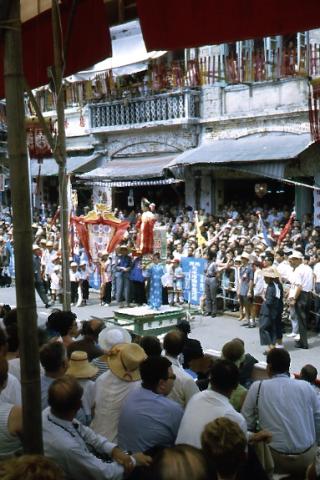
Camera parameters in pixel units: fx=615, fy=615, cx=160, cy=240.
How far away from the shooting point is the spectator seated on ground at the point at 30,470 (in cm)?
216

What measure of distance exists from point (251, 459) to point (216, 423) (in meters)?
0.76

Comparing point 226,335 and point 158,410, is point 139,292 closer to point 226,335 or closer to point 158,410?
point 226,335

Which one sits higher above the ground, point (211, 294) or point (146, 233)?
point (146, 233)

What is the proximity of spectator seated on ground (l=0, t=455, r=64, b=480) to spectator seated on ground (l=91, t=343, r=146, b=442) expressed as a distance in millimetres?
2081

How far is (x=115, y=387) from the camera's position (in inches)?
176

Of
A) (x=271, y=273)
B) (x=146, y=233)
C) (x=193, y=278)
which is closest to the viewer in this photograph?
(x=271, y=273)

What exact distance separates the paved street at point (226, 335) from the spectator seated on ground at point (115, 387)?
5.50 m

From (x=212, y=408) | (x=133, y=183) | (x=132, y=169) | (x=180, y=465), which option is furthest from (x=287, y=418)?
(x=132, y=169)

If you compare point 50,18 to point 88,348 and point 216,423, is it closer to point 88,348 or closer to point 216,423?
point 88,348

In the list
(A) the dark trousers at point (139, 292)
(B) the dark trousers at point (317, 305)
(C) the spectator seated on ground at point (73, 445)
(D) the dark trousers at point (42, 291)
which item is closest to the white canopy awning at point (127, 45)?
(C) the spectator seated on ground at point (73, 445)

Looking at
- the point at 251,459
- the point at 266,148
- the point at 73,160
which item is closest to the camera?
the point at 251,459

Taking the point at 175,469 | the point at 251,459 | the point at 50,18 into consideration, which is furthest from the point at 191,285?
the point at 175,469

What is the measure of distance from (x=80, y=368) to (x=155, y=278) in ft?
33.8

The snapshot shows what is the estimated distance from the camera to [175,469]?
220 cm
